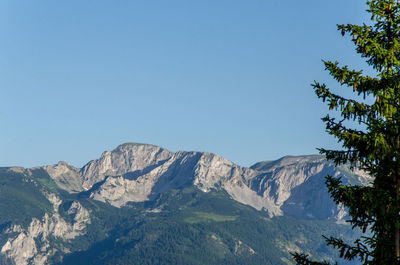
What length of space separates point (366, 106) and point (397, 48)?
3.80m

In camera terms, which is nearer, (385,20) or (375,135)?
(375,135)

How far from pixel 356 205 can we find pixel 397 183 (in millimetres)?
2691

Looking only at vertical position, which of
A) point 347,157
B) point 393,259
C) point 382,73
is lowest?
point 393,259

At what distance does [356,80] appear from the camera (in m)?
33.0

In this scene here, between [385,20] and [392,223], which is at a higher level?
[385,20]

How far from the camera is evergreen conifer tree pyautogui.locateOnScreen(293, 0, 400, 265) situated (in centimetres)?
2922

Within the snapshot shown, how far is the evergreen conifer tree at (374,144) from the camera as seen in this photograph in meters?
29.2

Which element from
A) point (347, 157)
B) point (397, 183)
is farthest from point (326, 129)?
point (397, 183)

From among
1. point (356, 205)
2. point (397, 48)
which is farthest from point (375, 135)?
point (397, 48)

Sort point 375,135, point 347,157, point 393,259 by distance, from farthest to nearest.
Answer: point 347,157 < point 375,135 < point 393,259

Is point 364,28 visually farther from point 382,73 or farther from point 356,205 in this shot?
point 356,205

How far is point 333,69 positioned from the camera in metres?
33.3

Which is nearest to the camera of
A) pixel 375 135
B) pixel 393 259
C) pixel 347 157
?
pixel 393 259

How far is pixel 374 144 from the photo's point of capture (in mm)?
30359
